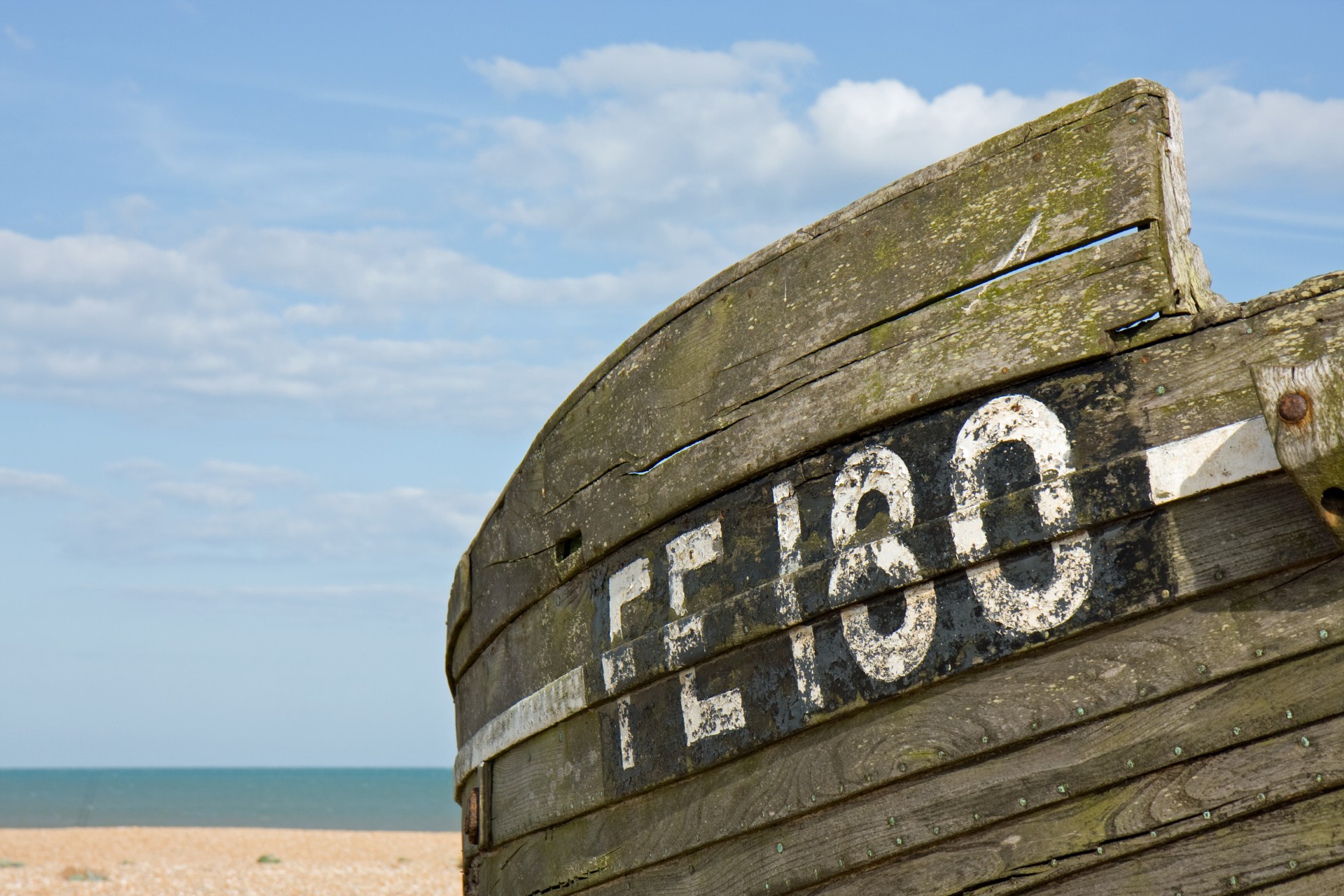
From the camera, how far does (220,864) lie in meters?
19.0

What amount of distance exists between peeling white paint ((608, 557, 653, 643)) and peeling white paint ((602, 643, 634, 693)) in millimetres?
58

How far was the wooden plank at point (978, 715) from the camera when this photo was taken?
2057mm

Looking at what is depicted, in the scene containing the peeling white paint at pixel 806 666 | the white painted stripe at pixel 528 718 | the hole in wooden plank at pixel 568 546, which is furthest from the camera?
the hole in wooden plank at pixel 568 546

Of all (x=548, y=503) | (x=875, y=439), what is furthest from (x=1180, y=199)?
(x=548, y=503)

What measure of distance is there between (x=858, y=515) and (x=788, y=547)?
7.4 inches

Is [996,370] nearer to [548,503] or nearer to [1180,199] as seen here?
[1180,199]

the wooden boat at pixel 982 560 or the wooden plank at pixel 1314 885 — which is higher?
the wooden boat at pixel 982 560

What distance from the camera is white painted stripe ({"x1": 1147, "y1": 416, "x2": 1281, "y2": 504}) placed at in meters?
2.07

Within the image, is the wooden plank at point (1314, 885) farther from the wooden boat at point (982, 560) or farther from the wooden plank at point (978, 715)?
the wooden plank at point (978, 715)

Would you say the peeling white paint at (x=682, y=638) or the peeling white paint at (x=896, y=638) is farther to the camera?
the peeling white paint at (x=682, y=638)

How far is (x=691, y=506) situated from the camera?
9.44 feet

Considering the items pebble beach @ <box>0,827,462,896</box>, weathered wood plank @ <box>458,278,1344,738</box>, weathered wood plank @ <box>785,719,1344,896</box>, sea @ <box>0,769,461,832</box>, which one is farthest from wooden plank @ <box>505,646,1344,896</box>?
sea @ <box>0,769,461,832</box>

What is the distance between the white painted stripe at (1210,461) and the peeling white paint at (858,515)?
1.56 feet

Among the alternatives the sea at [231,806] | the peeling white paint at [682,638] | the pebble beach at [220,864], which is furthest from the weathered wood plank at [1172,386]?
the sea at [231,806]
